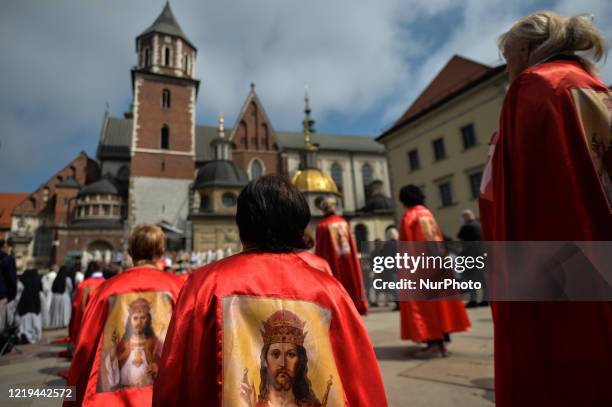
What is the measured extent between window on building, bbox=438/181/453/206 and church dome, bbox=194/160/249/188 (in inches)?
669

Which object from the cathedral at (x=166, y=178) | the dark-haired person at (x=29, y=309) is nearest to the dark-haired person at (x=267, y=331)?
the dark-haired person at (x=29, y=309)

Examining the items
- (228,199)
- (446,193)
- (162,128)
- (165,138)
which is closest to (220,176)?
(228,199)

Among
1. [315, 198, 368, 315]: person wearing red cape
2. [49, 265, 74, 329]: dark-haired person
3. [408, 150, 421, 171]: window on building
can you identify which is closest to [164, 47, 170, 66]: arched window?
[408, 150, 421, 171]: window on building

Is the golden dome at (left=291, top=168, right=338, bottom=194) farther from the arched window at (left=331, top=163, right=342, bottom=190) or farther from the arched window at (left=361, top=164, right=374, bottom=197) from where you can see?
the arched window at (left=361, top=164, right=374, bottom=197)

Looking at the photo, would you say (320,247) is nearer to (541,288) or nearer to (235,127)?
(541,288)

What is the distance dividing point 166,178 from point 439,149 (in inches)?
934

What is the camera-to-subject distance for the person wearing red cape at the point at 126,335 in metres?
2.35

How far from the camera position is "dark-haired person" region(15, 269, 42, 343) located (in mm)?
7730

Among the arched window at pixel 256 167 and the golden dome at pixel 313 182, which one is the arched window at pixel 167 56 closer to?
the arched window at pixel 256 167

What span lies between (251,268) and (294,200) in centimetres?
A: 33

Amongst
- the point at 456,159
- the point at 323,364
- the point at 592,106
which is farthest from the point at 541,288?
the point at 456,159

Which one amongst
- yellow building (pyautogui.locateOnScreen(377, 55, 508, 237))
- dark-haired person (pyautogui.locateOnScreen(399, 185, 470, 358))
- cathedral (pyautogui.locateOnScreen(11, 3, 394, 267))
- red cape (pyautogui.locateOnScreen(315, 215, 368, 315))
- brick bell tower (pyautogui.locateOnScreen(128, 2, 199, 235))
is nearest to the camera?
dark-haired person (pyautogui.locateOnScreen(399, 185, 470, 358))

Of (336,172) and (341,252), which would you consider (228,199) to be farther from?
(341,252)

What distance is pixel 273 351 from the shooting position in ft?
4.52
